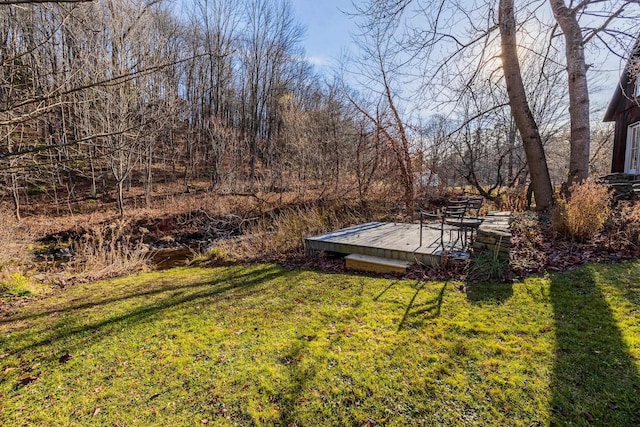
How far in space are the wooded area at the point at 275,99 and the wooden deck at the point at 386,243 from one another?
9.59ft

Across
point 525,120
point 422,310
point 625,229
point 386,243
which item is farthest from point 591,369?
point 525,120

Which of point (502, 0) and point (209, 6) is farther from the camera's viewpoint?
point (209, 6)

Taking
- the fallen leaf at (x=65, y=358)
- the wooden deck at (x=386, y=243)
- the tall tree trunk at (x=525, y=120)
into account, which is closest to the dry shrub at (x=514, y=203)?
the tall tree trunk at (x=525, y=120)

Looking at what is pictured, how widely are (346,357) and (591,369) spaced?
1.74 meters

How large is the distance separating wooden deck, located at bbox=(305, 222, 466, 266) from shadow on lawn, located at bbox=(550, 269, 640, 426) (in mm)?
1742

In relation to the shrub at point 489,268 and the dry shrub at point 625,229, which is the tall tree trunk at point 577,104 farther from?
the shrub at point 489,268

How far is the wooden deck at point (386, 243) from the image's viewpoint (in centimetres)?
482

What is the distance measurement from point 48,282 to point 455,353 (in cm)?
689

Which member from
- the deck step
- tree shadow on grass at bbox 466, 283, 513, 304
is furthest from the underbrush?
tree shadow on grass at bbox 466, 283, 513, 304

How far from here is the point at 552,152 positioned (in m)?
14.5

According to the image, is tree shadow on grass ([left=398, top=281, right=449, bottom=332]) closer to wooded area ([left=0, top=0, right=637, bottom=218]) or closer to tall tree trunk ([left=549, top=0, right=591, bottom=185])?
wooded area ([left=0, top=0, right=637, bottom=218])

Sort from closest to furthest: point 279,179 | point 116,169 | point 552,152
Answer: point 116,169 → point 552,152 → point 279,179

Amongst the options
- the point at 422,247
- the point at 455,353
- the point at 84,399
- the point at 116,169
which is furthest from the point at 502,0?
the point at 116,169

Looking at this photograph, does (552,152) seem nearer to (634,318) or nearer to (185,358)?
(634,318)
